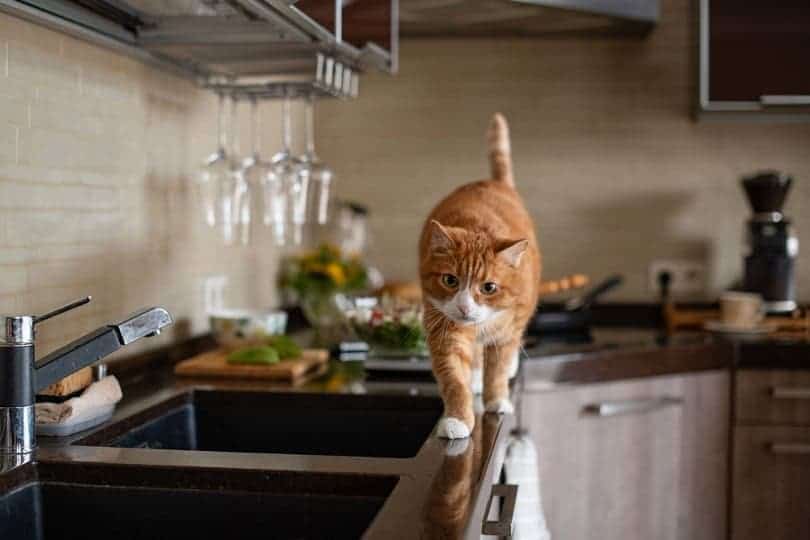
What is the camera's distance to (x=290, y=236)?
340 centimetres

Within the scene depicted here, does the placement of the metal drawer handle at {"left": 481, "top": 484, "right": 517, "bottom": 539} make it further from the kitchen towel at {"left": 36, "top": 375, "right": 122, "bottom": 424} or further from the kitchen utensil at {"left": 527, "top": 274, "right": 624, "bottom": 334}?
the kitchen utensil at {"left": 527, "top": 274, "right": 624, "bottom": 334}

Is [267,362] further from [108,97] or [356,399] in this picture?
[108,97]

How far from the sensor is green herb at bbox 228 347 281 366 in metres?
2.16

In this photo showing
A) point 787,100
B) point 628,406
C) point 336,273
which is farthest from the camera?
point 787,100

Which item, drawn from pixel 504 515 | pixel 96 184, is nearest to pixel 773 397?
pixel 504 515

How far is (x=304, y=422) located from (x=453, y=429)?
0.44 m

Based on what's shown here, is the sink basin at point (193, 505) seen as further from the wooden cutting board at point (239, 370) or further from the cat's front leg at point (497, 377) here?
the wooden cutting board at point (239, 370)

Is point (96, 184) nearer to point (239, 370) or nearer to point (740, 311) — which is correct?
point (239, 370)

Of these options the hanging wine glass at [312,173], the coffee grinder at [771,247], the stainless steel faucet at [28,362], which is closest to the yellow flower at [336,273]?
the hanging wine glass at [312,173]

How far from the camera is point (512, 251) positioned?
1600 millimetres

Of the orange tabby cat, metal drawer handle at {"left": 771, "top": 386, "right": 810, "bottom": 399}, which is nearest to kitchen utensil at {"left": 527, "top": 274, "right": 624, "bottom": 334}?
metal drawer handle at {"left": 771, "top": 386, "right": 810, "bottom": 399}

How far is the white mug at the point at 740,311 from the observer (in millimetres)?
3004

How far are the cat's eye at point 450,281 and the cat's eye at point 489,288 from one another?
0.14ft

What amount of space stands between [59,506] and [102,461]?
8 centimetres
